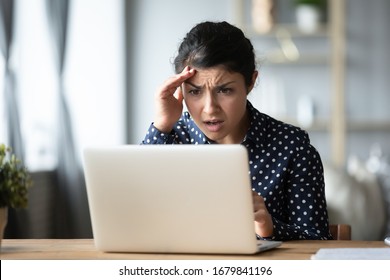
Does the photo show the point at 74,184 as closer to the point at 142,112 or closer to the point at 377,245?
the point at 142,112

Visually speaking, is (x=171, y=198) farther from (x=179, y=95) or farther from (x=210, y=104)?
(x=179, y=95)

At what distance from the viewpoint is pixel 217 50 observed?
7.25ft

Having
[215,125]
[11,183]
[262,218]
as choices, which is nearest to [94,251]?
[11,183]

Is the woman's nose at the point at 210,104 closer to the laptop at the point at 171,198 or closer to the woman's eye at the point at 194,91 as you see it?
the woman's eye at the point at 194,91

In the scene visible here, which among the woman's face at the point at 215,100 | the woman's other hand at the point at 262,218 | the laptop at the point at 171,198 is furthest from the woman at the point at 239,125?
the laptop at the point at 171,198

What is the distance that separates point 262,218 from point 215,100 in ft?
1.35

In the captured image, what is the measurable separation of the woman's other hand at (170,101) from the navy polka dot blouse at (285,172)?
3 centimetres

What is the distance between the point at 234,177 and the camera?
5.14ft

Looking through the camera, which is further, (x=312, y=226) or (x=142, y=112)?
(x=142, y=112)

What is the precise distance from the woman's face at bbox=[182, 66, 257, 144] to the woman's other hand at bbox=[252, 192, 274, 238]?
34 cm

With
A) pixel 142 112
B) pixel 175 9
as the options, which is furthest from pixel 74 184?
pixel 175 9

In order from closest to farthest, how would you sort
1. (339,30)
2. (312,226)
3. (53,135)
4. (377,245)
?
(377,245), (312,226), (53,135), (339,30)

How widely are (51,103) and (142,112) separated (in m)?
1.13

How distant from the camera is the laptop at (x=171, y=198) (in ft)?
5.18
